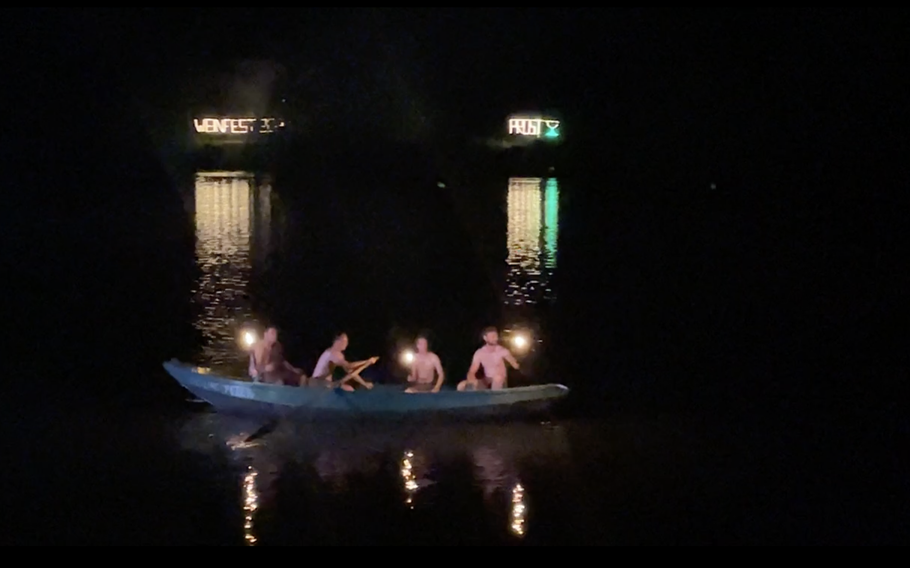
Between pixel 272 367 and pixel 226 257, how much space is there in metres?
16.9

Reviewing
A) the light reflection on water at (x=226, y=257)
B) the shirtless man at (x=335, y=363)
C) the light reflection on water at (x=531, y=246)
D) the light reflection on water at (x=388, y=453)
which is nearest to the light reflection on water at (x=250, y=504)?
the light reflection on water at (x=388, y=453)

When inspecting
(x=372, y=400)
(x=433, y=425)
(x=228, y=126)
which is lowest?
(x=433, y=425)

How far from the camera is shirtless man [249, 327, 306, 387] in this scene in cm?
1344

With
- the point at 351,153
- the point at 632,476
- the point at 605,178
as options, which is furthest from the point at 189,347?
the point at 351,153

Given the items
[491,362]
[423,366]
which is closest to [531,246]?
[491,362]

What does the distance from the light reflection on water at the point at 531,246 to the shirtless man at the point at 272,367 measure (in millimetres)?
9870

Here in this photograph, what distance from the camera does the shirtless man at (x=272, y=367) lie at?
44.1 feet

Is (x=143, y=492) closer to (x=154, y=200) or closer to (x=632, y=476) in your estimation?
(x=632, y=476)

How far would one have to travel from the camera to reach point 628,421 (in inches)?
548

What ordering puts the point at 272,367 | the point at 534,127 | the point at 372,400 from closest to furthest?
the point at 372,400
the point at 272,367
the point at 534,127

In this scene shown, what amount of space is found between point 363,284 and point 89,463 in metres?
13.4

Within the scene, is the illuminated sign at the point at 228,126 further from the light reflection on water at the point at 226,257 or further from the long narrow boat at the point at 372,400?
the long narrow boat at the point at 372,400

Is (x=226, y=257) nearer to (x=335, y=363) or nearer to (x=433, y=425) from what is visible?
(x=335, y=363)

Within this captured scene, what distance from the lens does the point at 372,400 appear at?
1262cm
